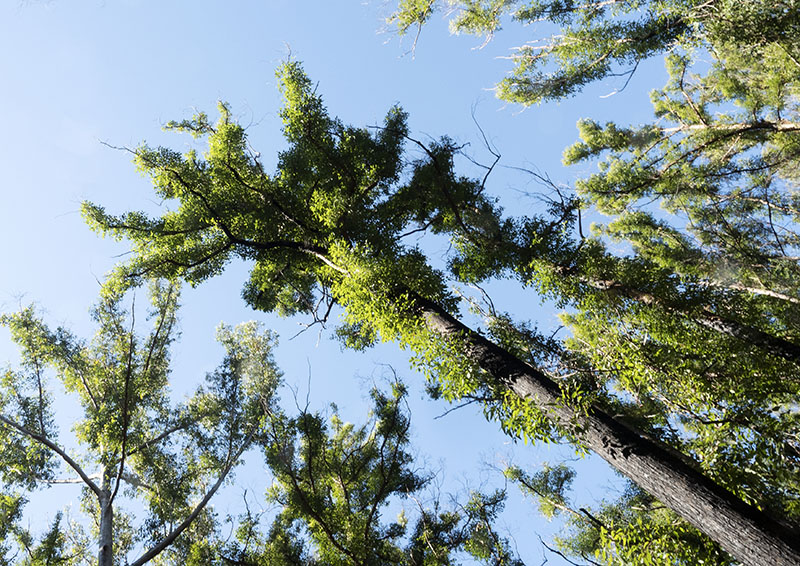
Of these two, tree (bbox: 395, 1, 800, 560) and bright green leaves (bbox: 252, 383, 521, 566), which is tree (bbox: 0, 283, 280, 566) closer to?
bright green leaves (bbox: 252, 383, 521, 566)

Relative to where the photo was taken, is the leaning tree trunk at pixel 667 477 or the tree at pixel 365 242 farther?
the tree at pixel 365 242

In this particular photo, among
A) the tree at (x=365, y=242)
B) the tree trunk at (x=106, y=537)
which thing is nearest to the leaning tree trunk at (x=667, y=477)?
the tree at (x=365, y=242)

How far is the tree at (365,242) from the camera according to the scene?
507 cm

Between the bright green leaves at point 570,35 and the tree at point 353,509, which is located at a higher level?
the bright green leaves at point 570,35

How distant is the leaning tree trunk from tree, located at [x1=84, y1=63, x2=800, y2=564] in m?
0.02

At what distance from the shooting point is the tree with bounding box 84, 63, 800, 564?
200 inches

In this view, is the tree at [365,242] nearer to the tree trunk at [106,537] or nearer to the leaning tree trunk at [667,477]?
the leaning tree trunk at [667,477]

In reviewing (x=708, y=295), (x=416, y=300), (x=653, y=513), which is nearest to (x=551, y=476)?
(x=653, y=513)

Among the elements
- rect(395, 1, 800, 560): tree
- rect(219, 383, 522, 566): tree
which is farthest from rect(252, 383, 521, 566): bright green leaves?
rect(395, 1, 800, 560): tree

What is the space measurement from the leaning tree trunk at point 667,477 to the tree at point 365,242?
2 centimetres

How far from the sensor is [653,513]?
8297mm

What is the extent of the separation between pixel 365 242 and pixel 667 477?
14.8 ft

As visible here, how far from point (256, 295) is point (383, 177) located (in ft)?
12.4

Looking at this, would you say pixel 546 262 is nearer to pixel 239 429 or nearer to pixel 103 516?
pixel 239 429
